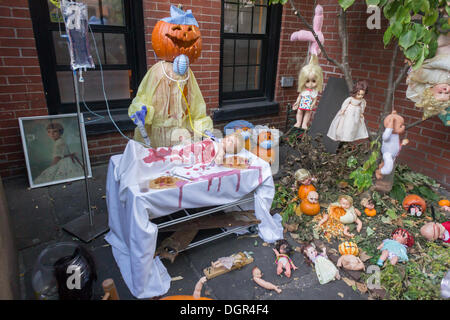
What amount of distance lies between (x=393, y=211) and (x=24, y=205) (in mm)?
4075

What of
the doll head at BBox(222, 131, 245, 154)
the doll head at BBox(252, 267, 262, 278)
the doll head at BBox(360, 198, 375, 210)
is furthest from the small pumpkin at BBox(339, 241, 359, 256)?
the doll head at BBox(222, 131, 245, 154)

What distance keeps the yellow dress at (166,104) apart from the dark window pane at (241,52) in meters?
2.40

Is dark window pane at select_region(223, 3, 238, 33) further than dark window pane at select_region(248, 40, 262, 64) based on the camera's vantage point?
No

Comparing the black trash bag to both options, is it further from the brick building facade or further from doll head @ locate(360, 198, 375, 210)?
doll head @ locate(360, 198, 375, 210)

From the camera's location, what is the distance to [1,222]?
7.07 feet

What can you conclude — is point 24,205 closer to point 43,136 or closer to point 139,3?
point 43,136

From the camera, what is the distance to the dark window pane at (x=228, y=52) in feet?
16.5

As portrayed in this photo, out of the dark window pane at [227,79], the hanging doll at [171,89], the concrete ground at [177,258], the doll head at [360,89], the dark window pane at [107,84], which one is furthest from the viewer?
the dark window pane at [227,79]

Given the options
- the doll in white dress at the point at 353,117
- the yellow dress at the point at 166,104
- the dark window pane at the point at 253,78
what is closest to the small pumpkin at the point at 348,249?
the doll in white dress at the point at 353,117

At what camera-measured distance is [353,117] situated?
327 centimetres

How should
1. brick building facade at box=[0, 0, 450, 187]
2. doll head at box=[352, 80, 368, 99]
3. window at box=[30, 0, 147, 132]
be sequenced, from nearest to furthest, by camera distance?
1. doll head at box=[352, 80, 368, 99]
2. brick building facade at box=[0, 0, 450, 187]
3. window at box=[30, 0, 147, 132]

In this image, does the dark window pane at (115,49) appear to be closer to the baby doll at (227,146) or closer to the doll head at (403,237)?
the baby doll at (227,146)

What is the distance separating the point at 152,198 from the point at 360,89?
234cm

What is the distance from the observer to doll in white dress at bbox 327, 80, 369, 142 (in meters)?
3.19
